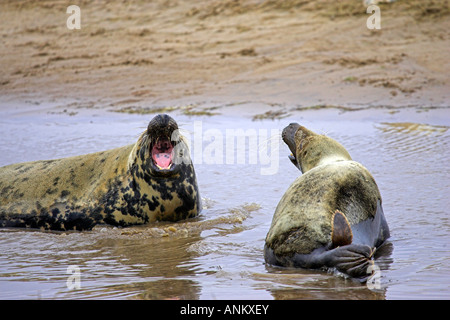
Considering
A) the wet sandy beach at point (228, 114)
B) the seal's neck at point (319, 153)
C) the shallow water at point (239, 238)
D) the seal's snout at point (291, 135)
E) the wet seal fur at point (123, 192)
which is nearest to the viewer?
the shallow water at point (239, 238)

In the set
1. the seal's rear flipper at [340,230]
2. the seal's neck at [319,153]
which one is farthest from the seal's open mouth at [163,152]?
the seal's rear flipper at [340,230]

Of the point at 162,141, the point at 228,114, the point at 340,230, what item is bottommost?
the point at 340,230

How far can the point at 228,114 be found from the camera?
34.6 feet

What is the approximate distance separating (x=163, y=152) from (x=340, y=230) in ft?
7.31

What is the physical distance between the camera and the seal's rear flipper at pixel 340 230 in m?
3.71

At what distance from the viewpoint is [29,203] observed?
5750 mm

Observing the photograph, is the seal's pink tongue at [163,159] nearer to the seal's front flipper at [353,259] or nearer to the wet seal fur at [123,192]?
the wet seal fur at [123,192]

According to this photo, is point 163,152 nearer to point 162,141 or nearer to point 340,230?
point 162,141

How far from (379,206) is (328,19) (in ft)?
33.9

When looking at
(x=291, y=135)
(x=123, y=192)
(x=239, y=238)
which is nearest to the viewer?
(x=239, y=238)

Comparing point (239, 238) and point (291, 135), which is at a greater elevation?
point (291, 135)

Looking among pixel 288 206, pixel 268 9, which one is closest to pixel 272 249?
pixel 288 206

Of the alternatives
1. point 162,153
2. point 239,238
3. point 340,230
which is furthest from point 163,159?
point 340,230

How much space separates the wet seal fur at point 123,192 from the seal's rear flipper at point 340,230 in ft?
6.47
